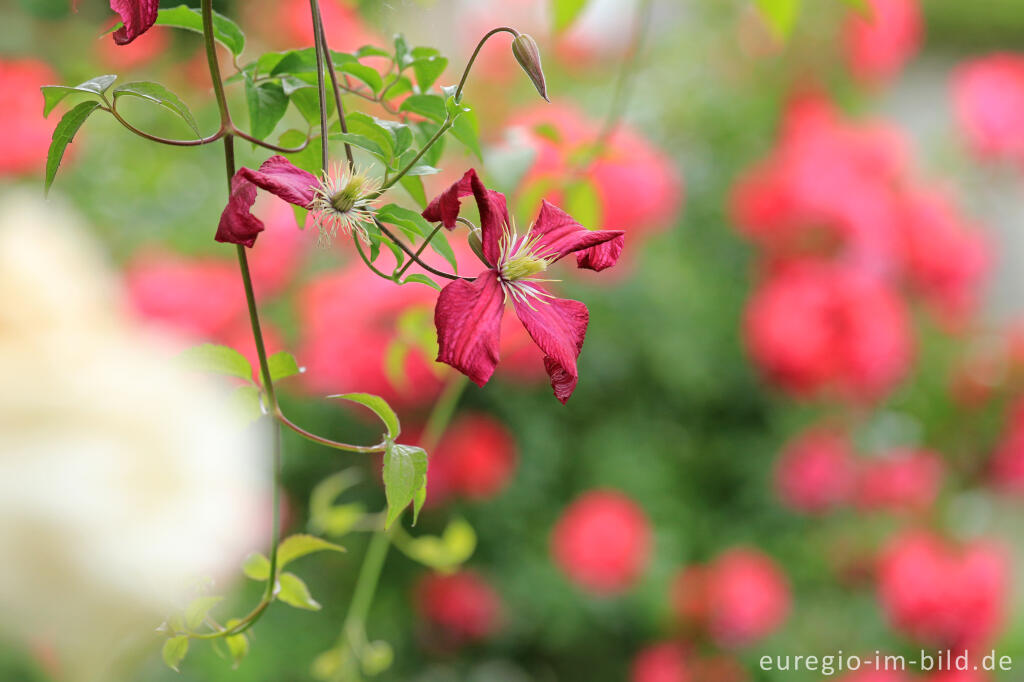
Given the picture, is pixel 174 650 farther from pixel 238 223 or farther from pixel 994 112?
pixel 994 112

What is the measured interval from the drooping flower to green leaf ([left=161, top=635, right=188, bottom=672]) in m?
0.10

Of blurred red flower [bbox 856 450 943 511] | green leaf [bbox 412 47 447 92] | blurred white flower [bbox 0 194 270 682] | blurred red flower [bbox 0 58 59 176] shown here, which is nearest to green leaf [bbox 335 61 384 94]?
green leaf [bbox 412 47 447 92]

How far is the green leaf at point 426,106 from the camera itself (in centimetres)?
24

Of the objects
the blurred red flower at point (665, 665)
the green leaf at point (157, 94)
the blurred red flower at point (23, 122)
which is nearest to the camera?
the green leaf at point (157, 94)

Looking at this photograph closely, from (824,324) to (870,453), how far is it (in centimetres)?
16

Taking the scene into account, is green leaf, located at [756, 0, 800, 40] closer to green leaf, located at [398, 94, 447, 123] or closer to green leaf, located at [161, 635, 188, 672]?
green leaf, located at [398, 94, 447, 123]

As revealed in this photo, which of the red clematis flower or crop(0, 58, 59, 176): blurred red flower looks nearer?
the red clematis flower

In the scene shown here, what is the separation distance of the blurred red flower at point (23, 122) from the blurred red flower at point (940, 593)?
78 cm

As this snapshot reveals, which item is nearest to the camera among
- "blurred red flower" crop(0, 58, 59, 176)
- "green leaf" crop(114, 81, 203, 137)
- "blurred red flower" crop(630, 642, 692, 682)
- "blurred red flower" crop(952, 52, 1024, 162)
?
"green leaf" crop(114, 81, 203, 137)

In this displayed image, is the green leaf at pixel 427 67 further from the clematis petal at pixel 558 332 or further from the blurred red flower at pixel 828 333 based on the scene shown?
the blurred red flower at pixel 828 333

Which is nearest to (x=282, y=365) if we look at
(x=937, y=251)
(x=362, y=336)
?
(x=362, y=336)

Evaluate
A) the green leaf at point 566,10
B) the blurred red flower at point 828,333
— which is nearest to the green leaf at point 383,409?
the green leaf at point 566,10

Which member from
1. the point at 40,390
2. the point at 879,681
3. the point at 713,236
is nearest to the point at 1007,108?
the point at 713,236

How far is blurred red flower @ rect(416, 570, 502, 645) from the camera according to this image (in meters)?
0.84
